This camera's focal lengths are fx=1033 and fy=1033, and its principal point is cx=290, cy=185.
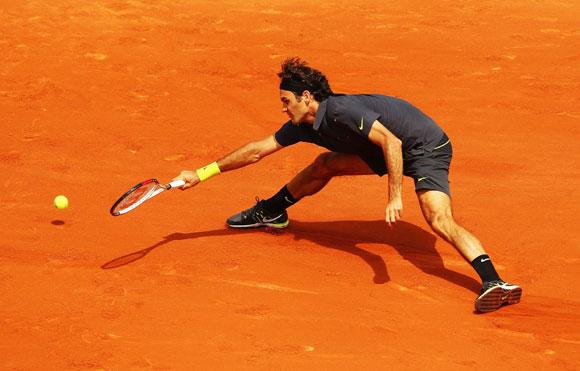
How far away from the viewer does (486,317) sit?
6645 millimetres

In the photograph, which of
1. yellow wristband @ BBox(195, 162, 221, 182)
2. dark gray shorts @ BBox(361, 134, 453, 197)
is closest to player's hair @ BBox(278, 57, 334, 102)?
dark gray shorts @ BBox(361, 134, 453, 197)

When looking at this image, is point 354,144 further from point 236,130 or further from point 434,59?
point 434,59

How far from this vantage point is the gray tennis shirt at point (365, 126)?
701cm

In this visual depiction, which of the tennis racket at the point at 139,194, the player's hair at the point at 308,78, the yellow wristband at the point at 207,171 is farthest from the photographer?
the yellow wristband at the point at 207,171

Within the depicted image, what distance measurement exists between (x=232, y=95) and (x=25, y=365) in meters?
5.56

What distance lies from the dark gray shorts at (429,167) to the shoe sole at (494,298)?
33.4 inches

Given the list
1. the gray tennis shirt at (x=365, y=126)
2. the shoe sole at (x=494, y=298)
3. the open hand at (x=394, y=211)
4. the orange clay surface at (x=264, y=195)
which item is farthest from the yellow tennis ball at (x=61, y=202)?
the shoe sole at (x=494, y=298)

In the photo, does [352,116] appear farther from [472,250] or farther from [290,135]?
[472,250]

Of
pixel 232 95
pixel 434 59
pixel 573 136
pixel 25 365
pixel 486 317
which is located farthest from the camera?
pixel 434 59

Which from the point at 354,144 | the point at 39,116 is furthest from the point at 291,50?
the point at 354,144

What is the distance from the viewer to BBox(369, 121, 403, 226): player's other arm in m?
6.73

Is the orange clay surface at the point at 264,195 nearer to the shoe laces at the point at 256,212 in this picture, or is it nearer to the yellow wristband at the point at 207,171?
the shoe laces at the point at 256,212

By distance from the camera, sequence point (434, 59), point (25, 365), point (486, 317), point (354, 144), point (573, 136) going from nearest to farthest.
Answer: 1. point (25, 365)
2. point (486, 317)
3. point (354, 144)
4. point (573, 136)
5. point (434, 59)

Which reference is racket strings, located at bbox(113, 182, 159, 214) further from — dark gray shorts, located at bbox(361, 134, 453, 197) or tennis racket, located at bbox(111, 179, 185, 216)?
dark gray shorts, located at bbox(361, 134, 453, 197)
